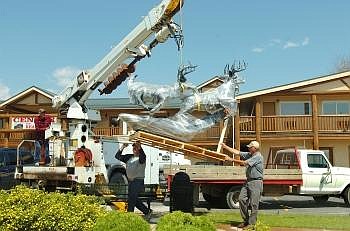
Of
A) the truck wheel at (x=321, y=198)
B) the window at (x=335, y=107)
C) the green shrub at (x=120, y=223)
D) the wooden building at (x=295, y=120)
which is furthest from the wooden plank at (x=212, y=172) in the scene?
the window at (x=335, y=107)

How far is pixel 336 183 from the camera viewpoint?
18.2 meters

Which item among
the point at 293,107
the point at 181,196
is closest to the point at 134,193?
the point at 181,196

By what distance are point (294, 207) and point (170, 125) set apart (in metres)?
6.53

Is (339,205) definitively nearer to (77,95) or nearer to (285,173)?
(285,173)

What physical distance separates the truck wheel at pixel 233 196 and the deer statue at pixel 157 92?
163 inches

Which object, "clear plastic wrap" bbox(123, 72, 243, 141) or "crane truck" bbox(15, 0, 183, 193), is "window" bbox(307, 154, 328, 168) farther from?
"crane truck" bbox(15, 0, 183, 193)

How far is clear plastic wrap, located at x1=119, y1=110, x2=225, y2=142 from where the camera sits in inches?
546

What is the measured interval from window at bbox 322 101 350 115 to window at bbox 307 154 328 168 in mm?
18080

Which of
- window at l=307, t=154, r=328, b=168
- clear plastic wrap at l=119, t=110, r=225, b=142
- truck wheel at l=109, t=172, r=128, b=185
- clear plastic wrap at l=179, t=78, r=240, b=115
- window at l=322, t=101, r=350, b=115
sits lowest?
truck wheel at l=109, t=172, r=128, b=185

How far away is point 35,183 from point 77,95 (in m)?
2.87

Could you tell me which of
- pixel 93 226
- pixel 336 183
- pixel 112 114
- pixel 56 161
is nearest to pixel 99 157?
pixel 56 161

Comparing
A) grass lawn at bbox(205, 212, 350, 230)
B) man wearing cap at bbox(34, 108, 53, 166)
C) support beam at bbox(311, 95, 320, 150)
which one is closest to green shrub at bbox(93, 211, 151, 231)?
grass lawn at bbox(205, 212, 350, 230)

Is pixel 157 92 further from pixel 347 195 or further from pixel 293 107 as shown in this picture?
pixel 293 107

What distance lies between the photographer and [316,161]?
1819 cm
